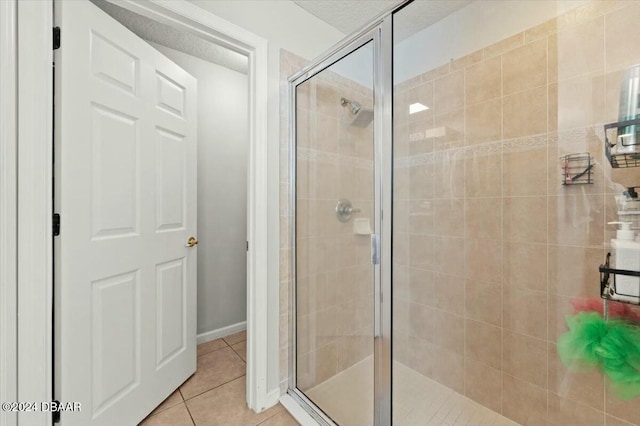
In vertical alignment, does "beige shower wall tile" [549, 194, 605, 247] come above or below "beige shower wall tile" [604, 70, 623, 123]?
below

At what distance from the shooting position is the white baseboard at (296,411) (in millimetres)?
1434

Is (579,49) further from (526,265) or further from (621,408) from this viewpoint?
(621,408)

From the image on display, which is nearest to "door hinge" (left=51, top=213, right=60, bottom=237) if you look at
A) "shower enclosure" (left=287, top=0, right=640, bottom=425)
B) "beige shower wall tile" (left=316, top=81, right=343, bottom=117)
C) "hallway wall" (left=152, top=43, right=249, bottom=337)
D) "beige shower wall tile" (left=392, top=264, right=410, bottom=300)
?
"shower enclosure" (left=287, top=0, right=640, bottom=425)

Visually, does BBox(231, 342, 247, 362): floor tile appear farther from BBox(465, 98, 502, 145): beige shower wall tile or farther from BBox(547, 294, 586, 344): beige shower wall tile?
BBox(465, 98, 502, 145): beige shower wall tile

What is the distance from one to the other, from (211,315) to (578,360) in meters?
2.34

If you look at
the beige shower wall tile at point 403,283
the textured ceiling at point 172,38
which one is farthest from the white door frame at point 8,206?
the beige shower wall tile at point 403,283

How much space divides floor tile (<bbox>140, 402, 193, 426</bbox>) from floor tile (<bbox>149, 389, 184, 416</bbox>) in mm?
29

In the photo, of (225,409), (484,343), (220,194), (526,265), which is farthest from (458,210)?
(220,194)

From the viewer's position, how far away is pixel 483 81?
5.08ft

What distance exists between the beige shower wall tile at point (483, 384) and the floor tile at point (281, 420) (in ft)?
3.28

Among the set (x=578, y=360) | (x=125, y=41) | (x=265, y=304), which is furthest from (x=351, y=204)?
Answer: (x=125, y=41)

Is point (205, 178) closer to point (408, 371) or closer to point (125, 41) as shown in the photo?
point (125, 41)

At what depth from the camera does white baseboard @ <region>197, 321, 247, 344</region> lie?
7.51 ft

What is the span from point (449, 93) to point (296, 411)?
199cm
